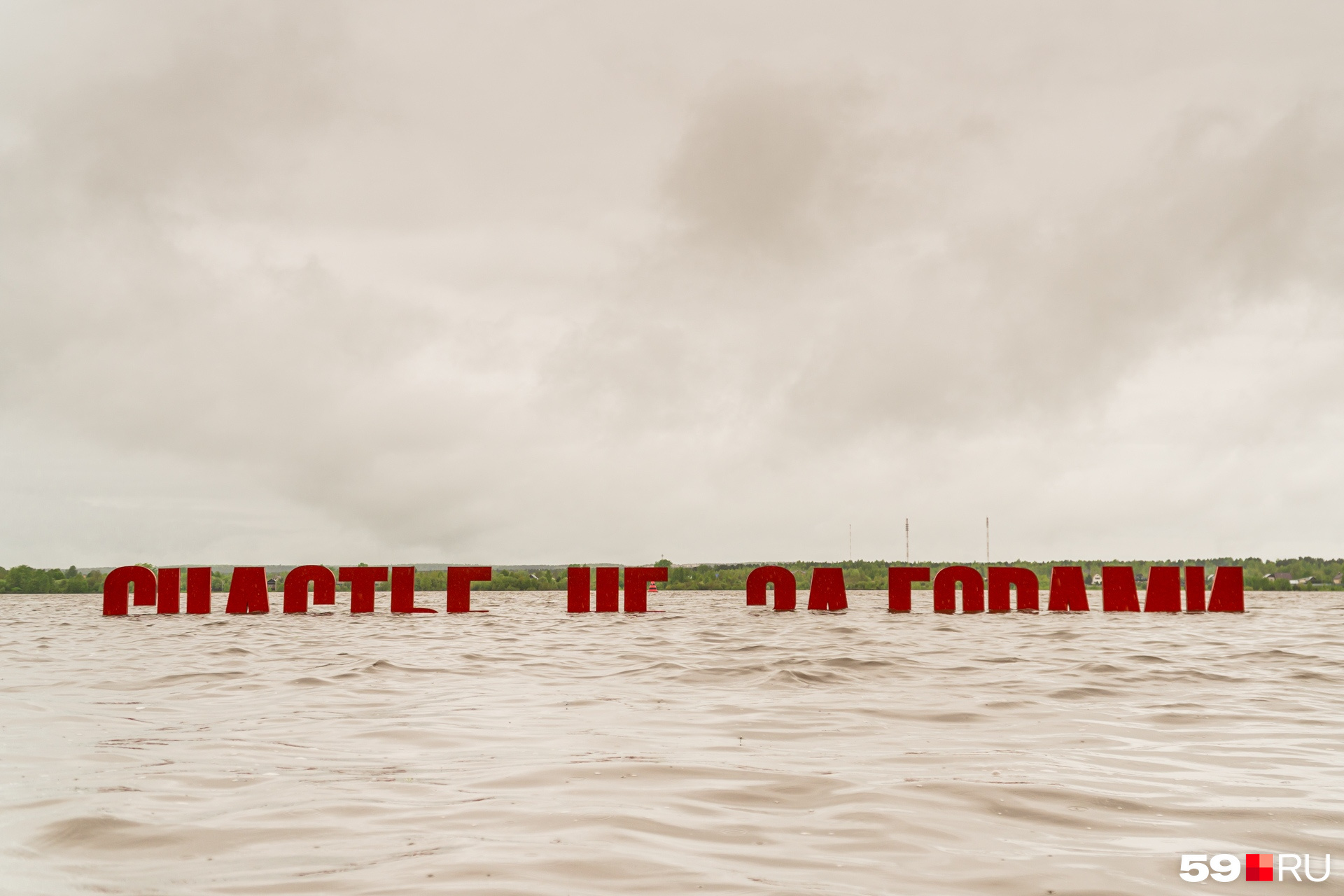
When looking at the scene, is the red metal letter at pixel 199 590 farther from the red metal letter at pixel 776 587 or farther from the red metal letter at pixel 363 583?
the red metal letter at pixel 776 587

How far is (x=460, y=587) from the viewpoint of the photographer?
128 feet

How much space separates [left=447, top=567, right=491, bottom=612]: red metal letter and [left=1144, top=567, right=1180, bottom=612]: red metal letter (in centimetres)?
2728

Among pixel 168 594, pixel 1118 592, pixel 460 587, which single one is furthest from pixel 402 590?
pixel 1118 592

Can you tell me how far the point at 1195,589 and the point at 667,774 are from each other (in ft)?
109

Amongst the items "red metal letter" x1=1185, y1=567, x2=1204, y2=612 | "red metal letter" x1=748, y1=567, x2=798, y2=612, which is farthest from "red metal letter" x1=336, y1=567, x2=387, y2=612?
"red metal letter" x1=1185, y1=567, x2=1204, y2=612

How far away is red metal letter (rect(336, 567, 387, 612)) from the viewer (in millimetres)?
38312

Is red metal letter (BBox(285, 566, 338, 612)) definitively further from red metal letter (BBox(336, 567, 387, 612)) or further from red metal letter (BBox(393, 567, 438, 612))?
red metal letter (BBox(393, 567, 438, 612))

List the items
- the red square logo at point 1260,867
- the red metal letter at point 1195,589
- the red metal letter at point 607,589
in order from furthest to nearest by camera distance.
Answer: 1. the red metal letter at point 607,589
2. the red metal letter at point 1195,589
3. the red square logo at point 1260,867

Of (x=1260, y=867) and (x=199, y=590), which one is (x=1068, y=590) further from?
(x=199, y=590)

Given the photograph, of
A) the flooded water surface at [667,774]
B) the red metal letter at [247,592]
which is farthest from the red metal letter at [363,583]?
the flooded water surface at [667,774]

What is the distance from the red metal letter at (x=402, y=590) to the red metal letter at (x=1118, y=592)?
28.6 m

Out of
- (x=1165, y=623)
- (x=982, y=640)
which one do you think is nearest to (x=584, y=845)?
(x=982, y=640)

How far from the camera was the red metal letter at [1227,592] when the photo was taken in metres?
37.9

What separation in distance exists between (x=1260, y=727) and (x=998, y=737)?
321 cm
